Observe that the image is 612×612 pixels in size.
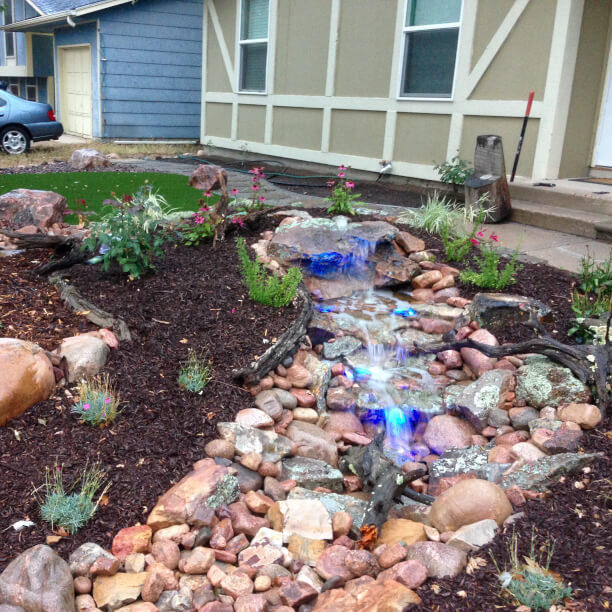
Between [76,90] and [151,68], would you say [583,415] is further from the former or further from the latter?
[76,90]

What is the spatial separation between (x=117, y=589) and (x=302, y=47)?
9934mm

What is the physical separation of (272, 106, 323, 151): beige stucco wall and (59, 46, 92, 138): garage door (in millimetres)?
7117

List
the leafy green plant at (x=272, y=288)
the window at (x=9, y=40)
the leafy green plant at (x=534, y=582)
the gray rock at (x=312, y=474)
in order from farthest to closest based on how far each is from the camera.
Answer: the window at (x=9, y=40), the leafy green plant at (x=272, y=288), the gray rock at (x=312, y=474), the leafy green plant at (x=534, y=582)

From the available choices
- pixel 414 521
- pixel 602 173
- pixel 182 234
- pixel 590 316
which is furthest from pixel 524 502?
pixel 602 173

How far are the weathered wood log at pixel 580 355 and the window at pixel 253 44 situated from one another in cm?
902

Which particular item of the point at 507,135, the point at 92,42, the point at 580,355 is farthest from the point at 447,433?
the point at 92,42

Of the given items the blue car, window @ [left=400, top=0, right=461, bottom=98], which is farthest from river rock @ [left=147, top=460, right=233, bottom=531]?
the blue car

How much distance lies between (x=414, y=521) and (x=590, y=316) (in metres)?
2.27

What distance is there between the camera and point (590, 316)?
4500 millimetres

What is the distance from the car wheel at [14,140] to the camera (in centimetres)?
1335

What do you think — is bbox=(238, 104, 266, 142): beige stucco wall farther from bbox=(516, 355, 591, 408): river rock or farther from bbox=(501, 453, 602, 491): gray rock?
bbox=(501, 453, 602, 491): gray rock

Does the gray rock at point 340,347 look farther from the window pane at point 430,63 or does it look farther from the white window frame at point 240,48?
the white window frame at point 240,48

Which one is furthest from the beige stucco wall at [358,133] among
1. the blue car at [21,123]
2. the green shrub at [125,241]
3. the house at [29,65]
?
the house at [29,65]

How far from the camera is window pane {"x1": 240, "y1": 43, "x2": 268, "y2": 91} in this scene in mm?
12043
